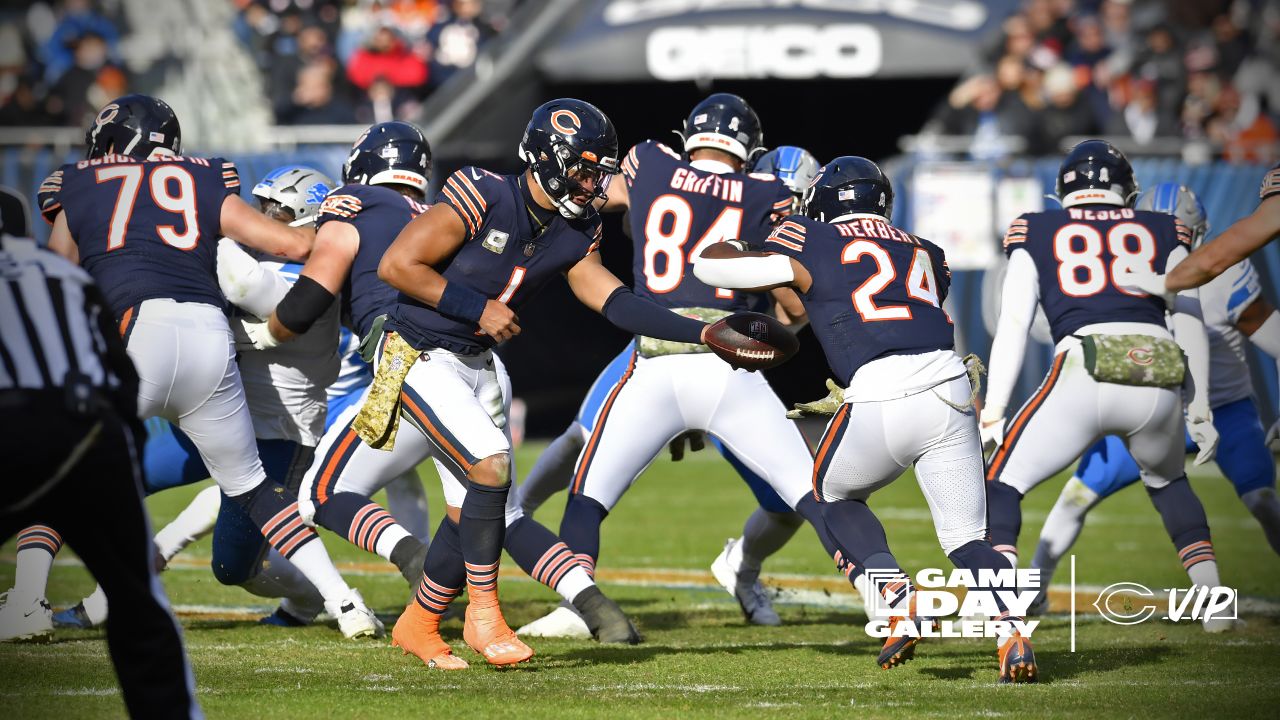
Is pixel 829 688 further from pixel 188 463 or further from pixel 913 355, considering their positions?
pixel 188 463

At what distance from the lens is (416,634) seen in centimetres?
557

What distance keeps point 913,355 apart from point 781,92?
1015 cm

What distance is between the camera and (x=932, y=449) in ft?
17.9

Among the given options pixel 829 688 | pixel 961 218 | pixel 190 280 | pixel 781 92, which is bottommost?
pixel 829 688

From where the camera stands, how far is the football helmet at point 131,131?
6293mm

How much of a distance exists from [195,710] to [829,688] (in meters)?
2.34

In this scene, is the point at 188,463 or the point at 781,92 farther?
the point at 781,92

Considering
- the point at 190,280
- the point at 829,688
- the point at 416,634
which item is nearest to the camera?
the point at 829,688

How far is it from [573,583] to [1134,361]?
8.07 feet

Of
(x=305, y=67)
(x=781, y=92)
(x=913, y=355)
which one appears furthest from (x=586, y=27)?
(x=913, y=355)

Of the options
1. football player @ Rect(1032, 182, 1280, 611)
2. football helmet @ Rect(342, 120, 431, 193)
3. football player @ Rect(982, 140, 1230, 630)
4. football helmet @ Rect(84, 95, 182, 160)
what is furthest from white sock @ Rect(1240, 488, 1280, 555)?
football helmet @ Rect(84, 95, 182, 160)

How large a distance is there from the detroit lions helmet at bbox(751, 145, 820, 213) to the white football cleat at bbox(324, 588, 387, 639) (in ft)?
9.36

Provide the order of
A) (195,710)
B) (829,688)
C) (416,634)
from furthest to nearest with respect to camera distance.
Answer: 1. (416,634)
2. (829,688)
3. (195,710)

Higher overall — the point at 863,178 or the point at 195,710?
the point at 863,178
